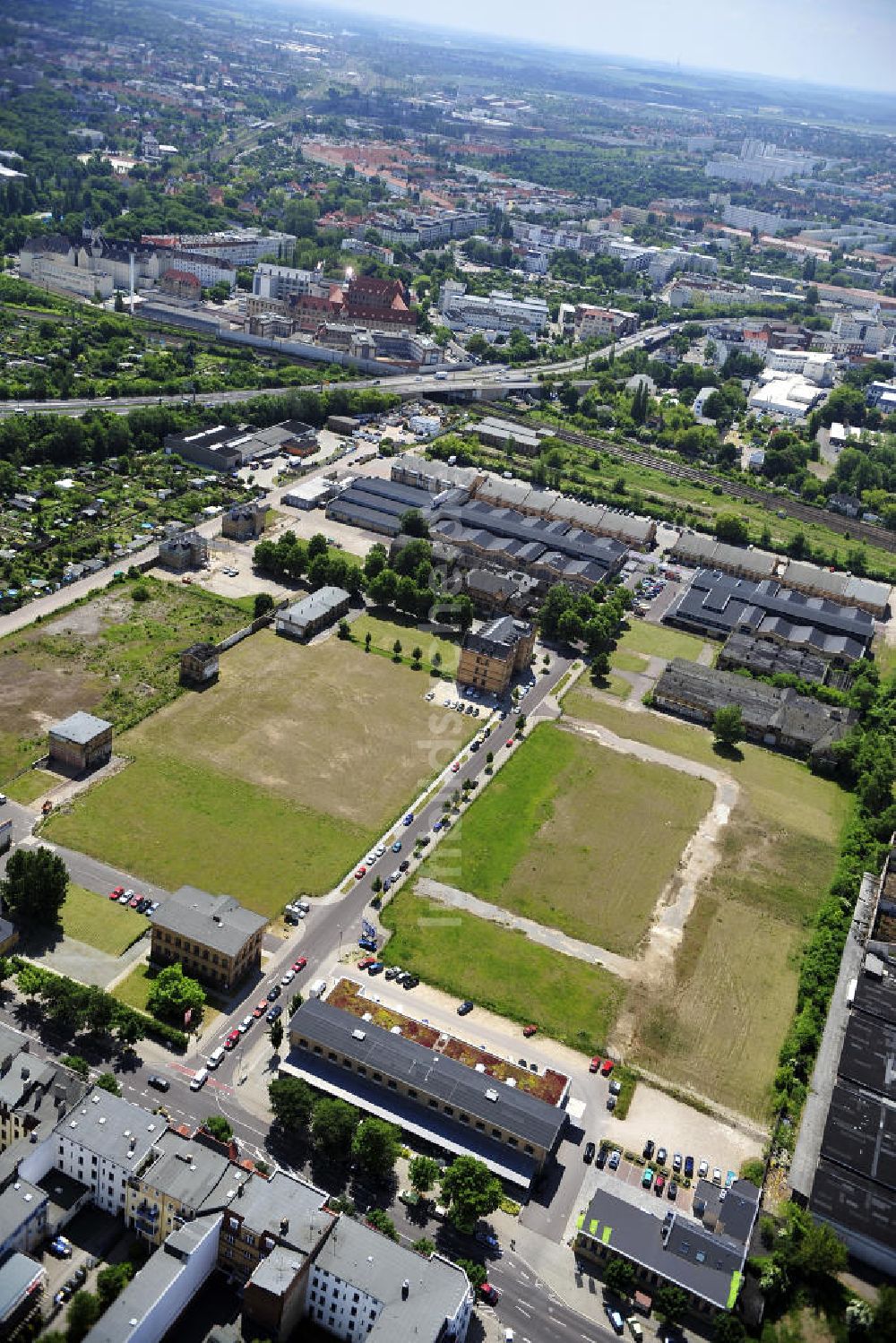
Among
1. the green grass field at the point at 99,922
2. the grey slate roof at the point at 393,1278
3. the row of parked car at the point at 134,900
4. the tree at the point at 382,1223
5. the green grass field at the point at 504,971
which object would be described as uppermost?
the grey slate roof at the point at 393,1278

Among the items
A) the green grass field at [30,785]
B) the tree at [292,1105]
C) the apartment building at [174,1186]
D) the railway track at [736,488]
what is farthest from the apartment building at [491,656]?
the railway track at [736,488]

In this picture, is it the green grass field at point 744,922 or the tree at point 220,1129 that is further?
the green grass field at point 744,922

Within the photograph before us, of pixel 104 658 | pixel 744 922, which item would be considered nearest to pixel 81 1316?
pixel 744 922

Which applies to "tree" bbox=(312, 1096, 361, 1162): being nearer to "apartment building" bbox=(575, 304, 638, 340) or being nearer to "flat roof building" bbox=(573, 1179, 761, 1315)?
"flat roof building" bbox=(573, 1179, 761, 1315)

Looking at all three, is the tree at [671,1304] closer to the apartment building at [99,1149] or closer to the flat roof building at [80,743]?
the apartment building at [99,1149]

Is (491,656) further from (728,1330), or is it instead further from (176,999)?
(728,1330)
